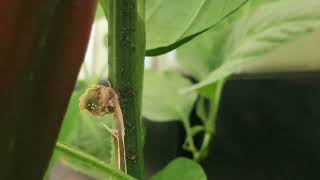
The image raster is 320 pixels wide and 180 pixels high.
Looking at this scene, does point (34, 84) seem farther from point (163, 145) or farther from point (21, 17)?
point (163, 145)

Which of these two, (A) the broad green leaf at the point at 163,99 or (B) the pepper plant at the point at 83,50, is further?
(A) the broad green leaf at the point at 163,99

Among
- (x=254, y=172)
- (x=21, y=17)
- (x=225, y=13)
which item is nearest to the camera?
(x=21, y=17)

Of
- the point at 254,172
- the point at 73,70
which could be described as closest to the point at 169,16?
the point at 73,70

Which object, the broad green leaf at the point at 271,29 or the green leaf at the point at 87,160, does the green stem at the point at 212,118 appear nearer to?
the broad green leaf at the point at 271,29

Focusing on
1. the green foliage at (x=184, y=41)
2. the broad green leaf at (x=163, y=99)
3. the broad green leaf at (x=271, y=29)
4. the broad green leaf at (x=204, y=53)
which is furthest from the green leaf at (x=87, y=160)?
the broad green leaf at (x=163, y=99)

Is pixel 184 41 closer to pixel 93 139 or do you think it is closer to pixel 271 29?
pixel 271 29
